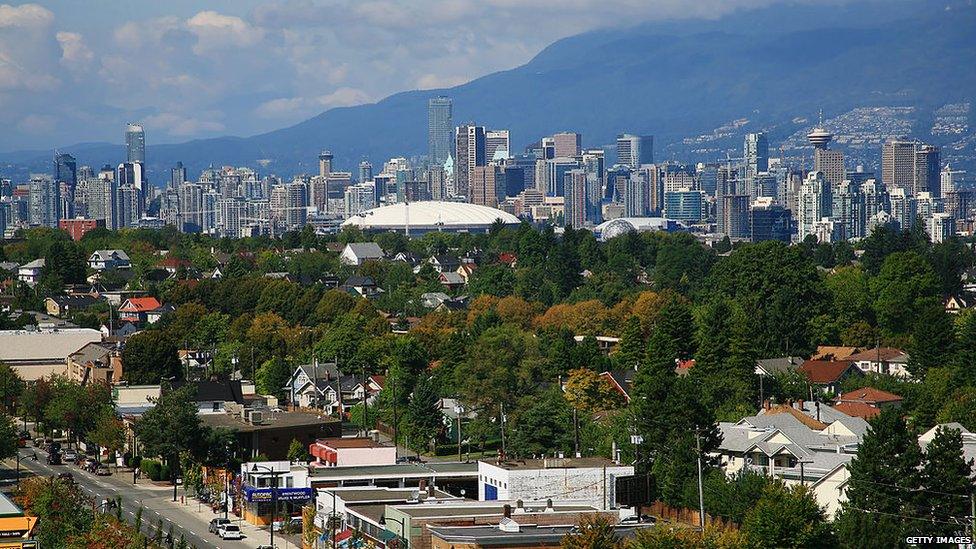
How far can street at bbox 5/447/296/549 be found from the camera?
33.6 m

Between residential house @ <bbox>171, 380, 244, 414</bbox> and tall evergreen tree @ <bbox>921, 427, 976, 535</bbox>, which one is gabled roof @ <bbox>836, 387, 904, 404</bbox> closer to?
residential house @ <bbox>171, 380, 244, 414</bbox>

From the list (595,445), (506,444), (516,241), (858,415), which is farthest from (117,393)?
(516,241)

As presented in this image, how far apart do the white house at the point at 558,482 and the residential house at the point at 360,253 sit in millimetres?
70692

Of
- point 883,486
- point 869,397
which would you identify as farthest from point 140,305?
point 883,486

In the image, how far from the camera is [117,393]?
52.7 metres

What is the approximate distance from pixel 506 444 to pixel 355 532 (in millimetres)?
13230

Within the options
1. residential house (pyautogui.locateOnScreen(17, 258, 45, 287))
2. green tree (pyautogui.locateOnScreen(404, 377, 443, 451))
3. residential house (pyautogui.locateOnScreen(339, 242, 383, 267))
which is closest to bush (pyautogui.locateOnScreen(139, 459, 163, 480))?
green tree (pyautogui.locateOnScreen(404, 377, 443, 451))

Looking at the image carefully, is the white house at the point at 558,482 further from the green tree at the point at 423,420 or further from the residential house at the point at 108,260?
the residential house at the point at 108,260

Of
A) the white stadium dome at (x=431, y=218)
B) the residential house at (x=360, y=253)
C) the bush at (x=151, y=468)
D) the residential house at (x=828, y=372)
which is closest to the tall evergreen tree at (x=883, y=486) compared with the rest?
the bush at (x=151, y=468)

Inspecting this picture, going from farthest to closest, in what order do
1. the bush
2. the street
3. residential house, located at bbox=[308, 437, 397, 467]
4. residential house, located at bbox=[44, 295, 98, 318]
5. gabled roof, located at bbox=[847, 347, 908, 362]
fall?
residential house, located at bbox=[44, 295, 98, 318] < gabled roof, located at bbox=[847, 347, 908, 362] < the bush < residential house, located at bbox=[308, 437, 397, 467] < the street

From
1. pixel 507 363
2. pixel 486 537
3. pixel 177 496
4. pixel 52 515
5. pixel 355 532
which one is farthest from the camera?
pixel 507 363

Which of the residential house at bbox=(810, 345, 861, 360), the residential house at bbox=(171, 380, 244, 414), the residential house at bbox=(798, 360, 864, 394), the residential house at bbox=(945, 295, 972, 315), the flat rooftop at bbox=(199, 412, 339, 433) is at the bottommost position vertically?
the flat rooftop at bbox=(199, 412, 339, 433)

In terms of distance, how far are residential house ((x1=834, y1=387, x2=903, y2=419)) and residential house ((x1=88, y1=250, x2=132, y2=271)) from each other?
60353 mm

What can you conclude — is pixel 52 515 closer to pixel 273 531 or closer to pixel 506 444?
pixel 273 531
